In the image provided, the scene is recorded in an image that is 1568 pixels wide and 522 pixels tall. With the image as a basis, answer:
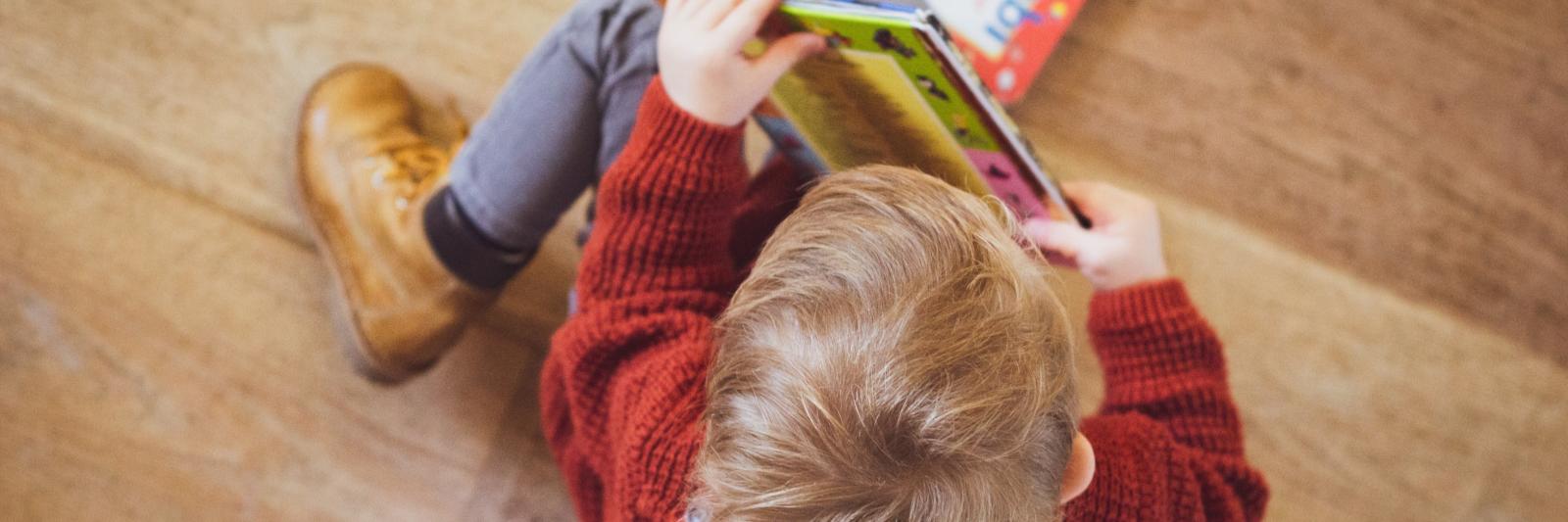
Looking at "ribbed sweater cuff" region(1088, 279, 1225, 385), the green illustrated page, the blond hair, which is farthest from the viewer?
"ribbed sweater cuff" region(1088, 279, 1225, 385)

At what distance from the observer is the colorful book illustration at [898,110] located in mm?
474

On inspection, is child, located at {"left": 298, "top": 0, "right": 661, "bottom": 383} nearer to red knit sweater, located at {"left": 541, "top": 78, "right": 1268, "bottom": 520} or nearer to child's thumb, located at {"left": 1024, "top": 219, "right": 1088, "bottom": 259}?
red knit sweater, located at {"left": 541, "top": 78, "right": 1268, "bottom": 520}

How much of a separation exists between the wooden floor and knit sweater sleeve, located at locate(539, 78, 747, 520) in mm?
279

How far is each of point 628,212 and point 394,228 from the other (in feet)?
0.97

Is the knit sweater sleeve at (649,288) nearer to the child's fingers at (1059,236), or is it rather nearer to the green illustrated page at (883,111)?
the green illustrated page at (883,111)

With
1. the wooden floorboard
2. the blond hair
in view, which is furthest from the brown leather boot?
the wooden floorboard

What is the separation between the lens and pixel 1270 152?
0.83 meters

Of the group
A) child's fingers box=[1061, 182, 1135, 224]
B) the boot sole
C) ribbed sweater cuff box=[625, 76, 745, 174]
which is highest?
ribbed sweater cuff box=[625, 76, 745, 174]

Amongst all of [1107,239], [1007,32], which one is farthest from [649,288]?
[1007,32]

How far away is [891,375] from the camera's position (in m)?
0.38

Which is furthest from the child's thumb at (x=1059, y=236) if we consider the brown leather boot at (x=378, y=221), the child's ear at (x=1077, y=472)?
the brown leather boot at (x=378, y=221)

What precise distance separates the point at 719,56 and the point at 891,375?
21 centimetres

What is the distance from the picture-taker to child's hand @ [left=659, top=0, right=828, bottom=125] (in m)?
0.51

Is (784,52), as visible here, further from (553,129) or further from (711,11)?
(553,129)
